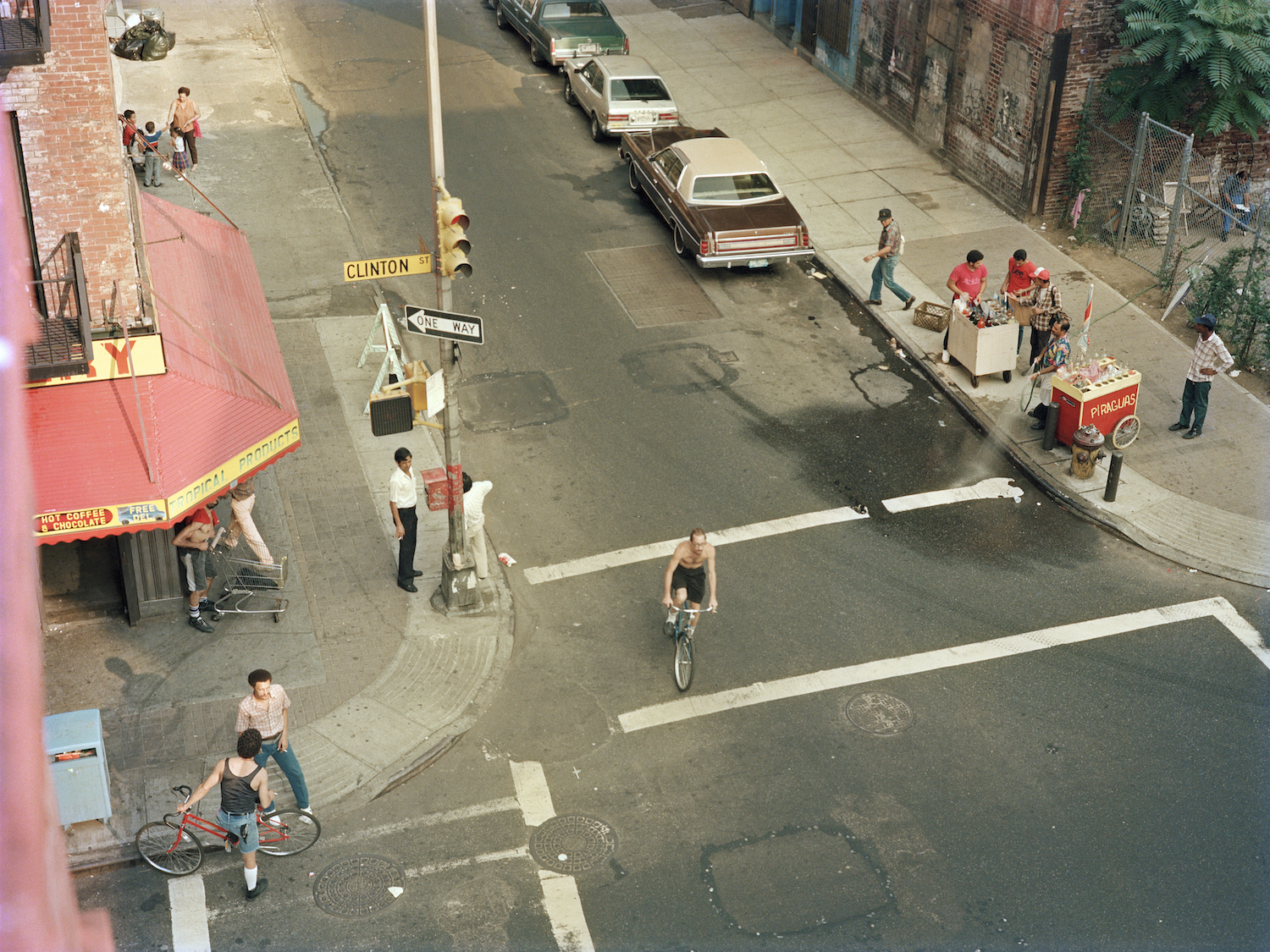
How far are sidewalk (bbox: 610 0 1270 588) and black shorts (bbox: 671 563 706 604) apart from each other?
5.42 metres

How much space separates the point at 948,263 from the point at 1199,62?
4719mm

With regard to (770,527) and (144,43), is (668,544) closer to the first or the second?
(770,527)

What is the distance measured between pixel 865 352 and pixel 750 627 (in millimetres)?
6766

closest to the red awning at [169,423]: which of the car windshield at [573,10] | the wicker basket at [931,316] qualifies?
the wicker basket at [931,316]

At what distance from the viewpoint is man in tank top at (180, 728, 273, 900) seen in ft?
31.8

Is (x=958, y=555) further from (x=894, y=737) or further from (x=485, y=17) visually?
(x=485, y=17)

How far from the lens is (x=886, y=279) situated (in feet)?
63.6

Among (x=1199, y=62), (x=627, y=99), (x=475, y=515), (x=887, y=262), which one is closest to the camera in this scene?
(x=475, y=515)

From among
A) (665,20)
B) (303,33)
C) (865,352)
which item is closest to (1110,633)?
(865,352)

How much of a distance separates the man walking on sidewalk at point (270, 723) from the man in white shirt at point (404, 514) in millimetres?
3122

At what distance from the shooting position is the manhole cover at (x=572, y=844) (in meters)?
10.4

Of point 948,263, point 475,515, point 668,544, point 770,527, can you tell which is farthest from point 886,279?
point 475,515

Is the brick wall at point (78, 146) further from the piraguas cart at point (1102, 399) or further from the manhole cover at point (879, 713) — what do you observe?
the piraguas cart at point (1102, 399)

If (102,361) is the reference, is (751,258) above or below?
below
